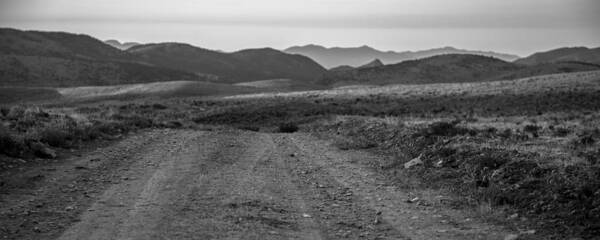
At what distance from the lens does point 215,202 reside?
A: 9.16 metres

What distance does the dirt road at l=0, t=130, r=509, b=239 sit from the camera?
7.51 m

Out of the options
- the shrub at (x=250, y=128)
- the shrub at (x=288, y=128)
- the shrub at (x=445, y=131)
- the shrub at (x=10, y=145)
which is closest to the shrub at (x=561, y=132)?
the shrub at (x=445, y=131)

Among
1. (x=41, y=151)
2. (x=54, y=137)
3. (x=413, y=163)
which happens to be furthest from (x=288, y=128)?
(x=41, y=151)

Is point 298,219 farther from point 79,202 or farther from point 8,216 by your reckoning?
point 8,216

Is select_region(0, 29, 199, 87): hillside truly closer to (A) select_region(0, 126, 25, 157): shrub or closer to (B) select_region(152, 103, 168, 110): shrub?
(B) select_region(152, 103, 168, 110): shrub

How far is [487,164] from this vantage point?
1070 centimetres

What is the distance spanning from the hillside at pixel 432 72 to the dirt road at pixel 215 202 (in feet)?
290

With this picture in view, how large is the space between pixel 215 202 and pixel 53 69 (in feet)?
348

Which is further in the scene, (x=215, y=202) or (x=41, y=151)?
(x=41, y=151)

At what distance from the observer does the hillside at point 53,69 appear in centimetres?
9812

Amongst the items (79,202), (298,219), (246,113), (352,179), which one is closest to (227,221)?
(298,219)

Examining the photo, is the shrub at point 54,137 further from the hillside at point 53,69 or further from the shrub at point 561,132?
the hillside at point 53,69

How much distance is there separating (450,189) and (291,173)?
3.32 meters

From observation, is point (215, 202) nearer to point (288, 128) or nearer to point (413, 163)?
point (413, 163)
